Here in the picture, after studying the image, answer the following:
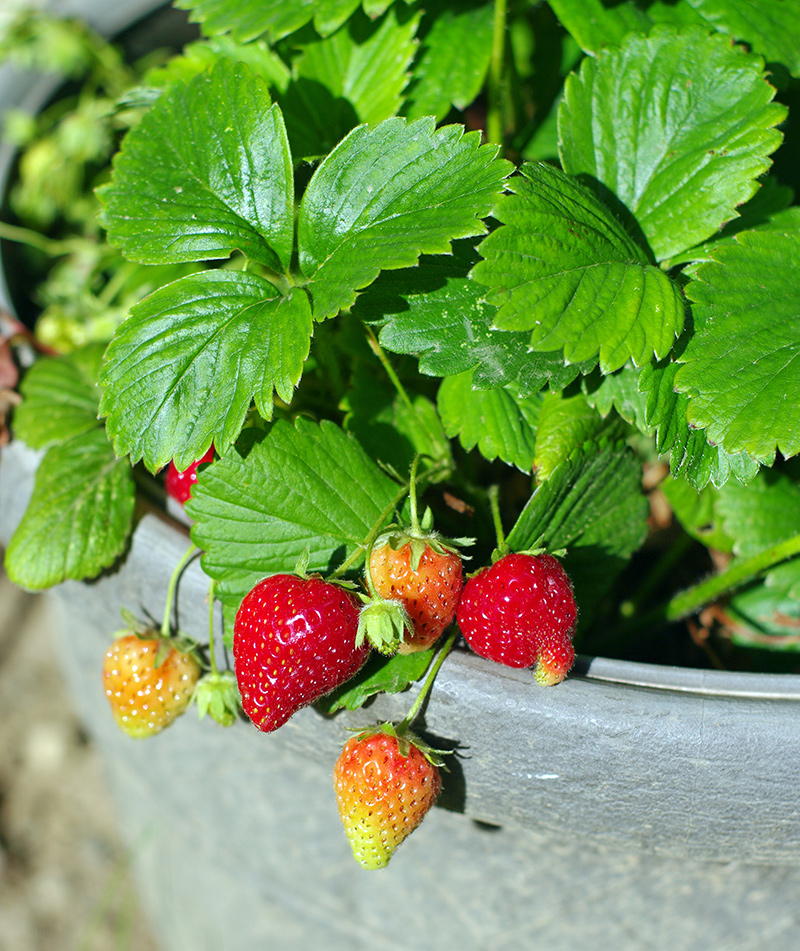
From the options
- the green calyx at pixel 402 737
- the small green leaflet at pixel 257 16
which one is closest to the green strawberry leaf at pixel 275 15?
the small green leaflet at pixel 257 16

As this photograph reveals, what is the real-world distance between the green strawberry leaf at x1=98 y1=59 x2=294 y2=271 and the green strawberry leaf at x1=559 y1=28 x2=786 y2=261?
0.73 ft

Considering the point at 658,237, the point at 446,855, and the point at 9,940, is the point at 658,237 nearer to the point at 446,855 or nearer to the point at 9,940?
the point at 446,855

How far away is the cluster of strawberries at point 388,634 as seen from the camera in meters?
0.52

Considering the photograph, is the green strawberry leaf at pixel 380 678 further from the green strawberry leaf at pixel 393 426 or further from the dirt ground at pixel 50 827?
the dirt ground at pixel 50 827

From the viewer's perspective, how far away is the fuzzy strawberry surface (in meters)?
0.54

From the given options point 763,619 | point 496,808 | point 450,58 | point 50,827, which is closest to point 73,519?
point 496,808

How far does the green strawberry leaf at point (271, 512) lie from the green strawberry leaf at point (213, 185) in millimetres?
139

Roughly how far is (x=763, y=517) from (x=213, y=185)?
534 mm

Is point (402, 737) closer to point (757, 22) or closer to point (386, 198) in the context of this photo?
point (386, 198)

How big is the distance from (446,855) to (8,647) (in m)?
1.18

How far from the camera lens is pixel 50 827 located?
1.47 m

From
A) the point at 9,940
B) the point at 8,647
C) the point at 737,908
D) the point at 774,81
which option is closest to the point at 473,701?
the point at 737,908

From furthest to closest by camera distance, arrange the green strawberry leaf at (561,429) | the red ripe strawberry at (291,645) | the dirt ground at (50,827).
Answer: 1. the dirt ground at (50,827)
2. the green strawberry leaf at (561,429)
3. the red ripe strawberry at (291,645)

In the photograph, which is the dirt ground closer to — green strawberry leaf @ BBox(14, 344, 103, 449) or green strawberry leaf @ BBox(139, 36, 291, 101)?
green strawberry leaf @ BBox(14, 344, 103, 449)
